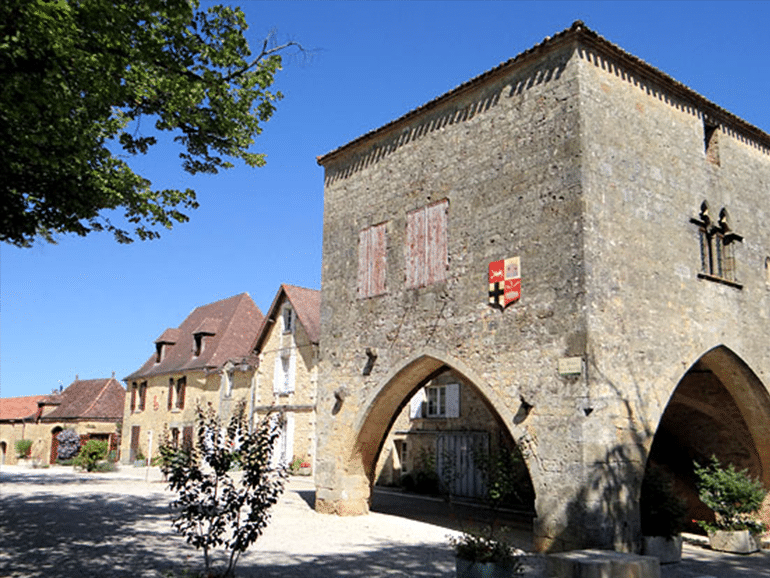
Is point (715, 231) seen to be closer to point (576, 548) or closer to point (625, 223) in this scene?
point (625, 223)

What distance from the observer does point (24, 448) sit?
33250 millimetres

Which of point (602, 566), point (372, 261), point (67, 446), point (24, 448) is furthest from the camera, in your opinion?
point (24, 448)

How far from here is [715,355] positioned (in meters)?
11.1

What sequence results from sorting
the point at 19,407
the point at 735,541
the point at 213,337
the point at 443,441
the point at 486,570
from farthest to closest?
the point at 19,407 < the point at 213,337 < the point at 443,441 < the point at 735,541 < the point at 486,570

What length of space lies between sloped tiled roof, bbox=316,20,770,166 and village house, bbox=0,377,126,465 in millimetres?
25239

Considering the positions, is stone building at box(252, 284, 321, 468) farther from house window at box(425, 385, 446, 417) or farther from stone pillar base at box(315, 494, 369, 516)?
stone pillar base at box(315, 494, 369, 516)

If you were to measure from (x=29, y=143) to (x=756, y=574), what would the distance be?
10347 millimetres

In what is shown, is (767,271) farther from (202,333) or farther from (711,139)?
(202,333)

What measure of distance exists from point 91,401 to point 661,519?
30577 mm

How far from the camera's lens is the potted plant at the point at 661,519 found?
352 inches

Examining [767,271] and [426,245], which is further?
[767,271]

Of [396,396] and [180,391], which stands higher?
[180,391]

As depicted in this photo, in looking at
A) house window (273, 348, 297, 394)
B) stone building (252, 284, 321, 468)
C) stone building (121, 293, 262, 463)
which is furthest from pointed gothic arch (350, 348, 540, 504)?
stone building (121, 293, 262, 463)

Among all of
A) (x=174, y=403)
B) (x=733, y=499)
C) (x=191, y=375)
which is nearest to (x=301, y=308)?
(x=191, y=375)
